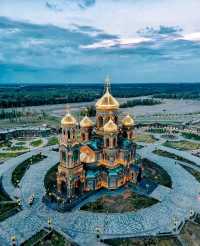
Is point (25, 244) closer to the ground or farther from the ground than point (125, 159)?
closer to the ground

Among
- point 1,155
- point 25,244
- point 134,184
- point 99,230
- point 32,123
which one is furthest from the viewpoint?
point 32,123

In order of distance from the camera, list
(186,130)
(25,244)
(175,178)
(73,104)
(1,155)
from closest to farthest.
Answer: (25,244) → (175,178) → (1,155) → (186,130) → (73,104)

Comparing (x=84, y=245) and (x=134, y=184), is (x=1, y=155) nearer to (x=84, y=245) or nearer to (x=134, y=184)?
(x=134, y=184)

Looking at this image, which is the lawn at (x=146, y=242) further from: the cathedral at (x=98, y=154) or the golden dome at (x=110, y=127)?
the golden dome at (x=110, y=127)

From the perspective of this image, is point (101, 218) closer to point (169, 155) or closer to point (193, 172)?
point (193, 172)

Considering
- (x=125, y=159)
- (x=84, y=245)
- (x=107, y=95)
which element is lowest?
(x=84, y=245)

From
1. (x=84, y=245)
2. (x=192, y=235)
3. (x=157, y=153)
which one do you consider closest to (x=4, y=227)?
(x=84, y=245)
